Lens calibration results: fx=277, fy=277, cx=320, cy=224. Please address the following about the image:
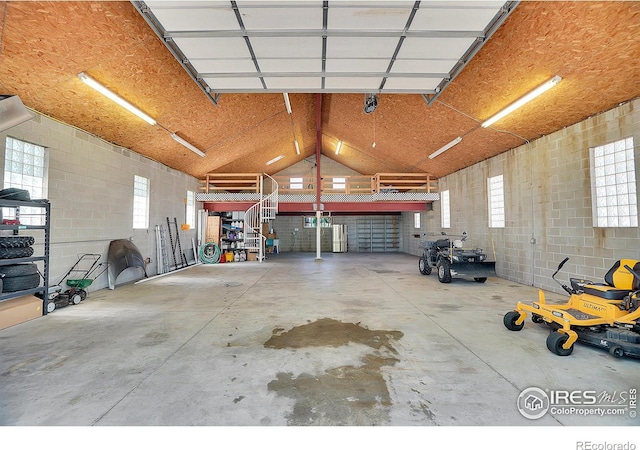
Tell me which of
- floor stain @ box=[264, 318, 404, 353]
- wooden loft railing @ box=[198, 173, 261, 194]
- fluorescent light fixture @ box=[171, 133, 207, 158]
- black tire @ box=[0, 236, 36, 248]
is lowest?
floor stain @ box=[264, 318, 404, 353]

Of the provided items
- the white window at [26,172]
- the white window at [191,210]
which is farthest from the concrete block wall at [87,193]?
the white window at [191,210]

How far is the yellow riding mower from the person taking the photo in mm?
2842

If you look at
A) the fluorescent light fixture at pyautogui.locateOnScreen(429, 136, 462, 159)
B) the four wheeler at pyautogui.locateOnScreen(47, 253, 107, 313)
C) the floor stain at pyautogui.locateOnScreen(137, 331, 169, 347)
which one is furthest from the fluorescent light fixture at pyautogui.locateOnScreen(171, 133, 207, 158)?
the fluorescent light fixture at pyautogui.locateOnScreen(429, 136, 462, 159)

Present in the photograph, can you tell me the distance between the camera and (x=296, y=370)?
8.63 feet

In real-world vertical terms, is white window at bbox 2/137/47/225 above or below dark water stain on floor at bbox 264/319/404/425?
above

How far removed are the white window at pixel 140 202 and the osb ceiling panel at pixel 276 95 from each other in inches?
35.9

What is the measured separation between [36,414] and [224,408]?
133 cm

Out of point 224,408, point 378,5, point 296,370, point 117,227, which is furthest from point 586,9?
point 117,227

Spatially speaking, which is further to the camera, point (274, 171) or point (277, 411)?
point (274, 171)

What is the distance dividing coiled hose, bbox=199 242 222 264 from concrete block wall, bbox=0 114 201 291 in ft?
8.80

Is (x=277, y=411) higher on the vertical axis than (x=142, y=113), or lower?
lower

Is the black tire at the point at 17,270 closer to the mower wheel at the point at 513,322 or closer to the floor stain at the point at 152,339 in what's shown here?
the floor stain at the point at 152,339

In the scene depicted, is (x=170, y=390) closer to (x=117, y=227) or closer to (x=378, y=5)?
(x=378, y=5)

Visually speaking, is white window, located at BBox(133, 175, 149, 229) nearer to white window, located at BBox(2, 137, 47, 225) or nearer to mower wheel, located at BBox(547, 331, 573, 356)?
white window, located at BBox(2, 137, 47, 225)
